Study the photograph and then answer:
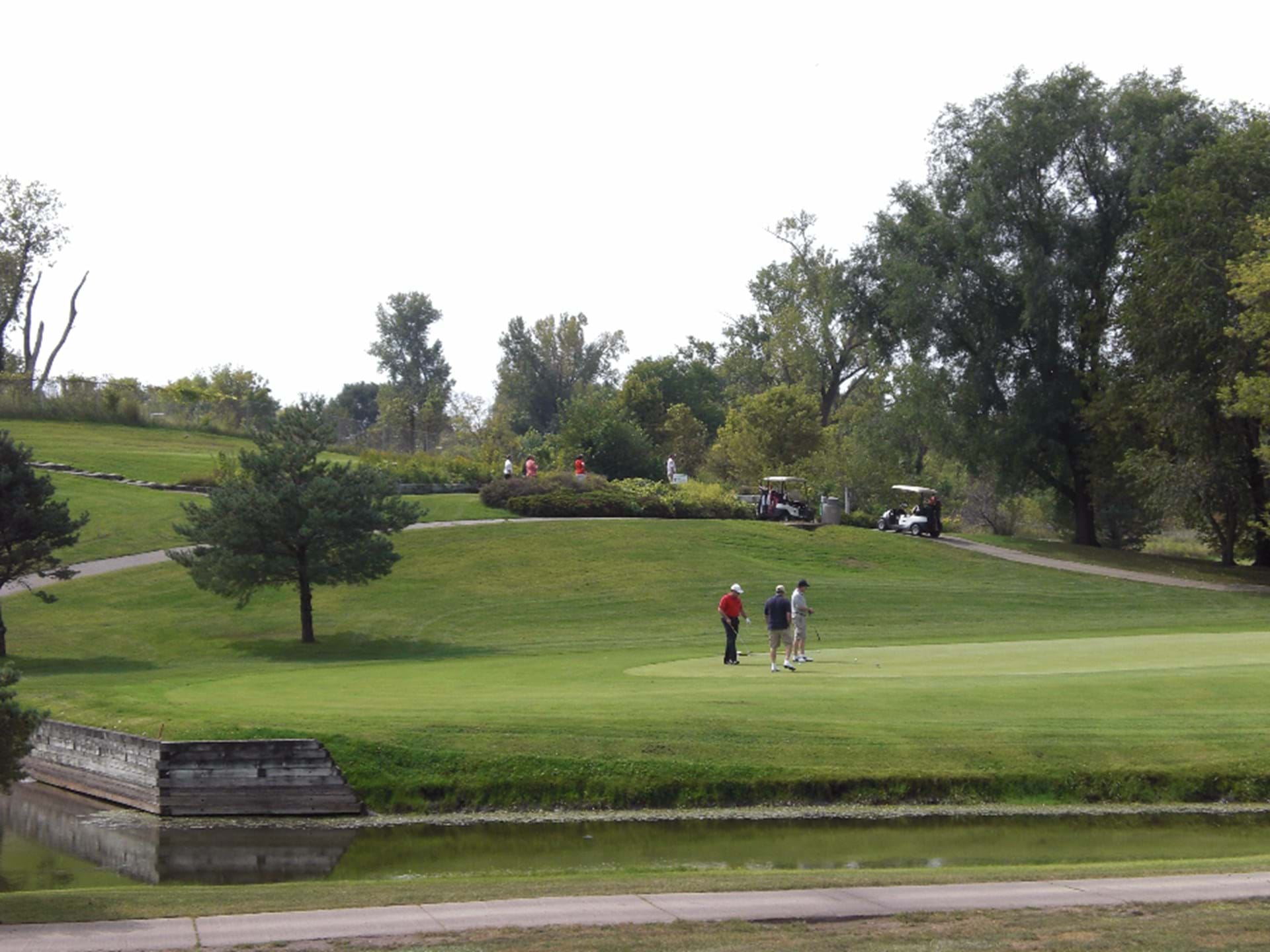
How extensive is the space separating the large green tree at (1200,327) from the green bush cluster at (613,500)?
17.2 metres

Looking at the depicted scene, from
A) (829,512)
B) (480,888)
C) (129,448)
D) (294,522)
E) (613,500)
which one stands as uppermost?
(129,448)

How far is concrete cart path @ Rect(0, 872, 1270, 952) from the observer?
1015 cm

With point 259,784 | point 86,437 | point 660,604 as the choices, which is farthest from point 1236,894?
point 86,437

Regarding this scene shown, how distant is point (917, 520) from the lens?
59969 millimetres

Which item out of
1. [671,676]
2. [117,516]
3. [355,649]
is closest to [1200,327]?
[671,676]

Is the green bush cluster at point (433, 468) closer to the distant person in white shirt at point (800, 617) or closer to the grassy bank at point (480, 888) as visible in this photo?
the distant person in white shirt at point (800, 617)

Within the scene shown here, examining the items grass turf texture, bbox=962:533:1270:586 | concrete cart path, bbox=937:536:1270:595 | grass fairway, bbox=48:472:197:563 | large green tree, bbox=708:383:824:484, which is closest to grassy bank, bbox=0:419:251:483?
grass fairway, bbox=48:472:197:563

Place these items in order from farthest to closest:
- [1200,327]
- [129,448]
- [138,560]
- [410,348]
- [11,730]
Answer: [410,348] < [129,448] < [1200,327] < [138,560] < [11,730]

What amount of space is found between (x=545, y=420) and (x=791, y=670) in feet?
352

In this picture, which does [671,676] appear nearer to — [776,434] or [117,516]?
[117,516]

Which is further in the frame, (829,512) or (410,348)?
(410,348)

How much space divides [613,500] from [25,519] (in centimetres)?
2677

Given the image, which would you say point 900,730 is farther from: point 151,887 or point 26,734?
point 26,734

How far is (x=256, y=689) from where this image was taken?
84.8 feet
